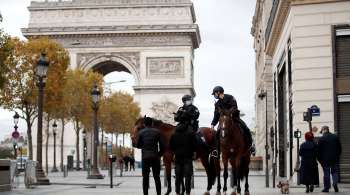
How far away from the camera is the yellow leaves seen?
8738cm

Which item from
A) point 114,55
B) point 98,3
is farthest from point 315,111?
point 98,3

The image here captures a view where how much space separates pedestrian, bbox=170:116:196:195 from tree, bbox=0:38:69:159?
3922cm

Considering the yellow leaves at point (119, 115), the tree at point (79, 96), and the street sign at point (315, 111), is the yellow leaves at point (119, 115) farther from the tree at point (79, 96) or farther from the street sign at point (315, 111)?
the street sign at point (315, 111)

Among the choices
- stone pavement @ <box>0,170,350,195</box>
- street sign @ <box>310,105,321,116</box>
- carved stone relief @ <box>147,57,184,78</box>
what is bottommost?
stone pavement @ <box>0,170,350,195</box>

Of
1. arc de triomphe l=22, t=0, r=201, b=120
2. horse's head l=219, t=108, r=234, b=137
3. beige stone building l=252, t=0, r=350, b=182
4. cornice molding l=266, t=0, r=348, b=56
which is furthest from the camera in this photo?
arc de triomphe l=22, t=0, r=201, b=120

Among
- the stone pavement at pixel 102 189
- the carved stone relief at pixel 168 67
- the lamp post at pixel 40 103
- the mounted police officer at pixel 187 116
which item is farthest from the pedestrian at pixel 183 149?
the carved stone relief at pixel 168 67

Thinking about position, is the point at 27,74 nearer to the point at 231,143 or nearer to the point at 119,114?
the point at 119,114

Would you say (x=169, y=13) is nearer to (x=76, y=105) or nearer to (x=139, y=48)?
(x=139, y=48)

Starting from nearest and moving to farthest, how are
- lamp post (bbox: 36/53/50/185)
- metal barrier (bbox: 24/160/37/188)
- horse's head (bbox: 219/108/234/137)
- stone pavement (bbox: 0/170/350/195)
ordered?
horse's head (bbox: 219/108/234/137), stone pavement (bbox: 0/170/350/195), metal barrier (bbox: 24/160/37/188), lamp post (bbox: 36/53/50/185)

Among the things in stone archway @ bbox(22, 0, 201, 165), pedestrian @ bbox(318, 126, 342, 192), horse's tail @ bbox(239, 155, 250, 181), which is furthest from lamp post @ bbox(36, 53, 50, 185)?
stone archway @ bbox(22, 0, 201, 165)

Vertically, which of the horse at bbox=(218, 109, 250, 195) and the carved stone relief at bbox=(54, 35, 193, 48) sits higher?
the carved stone relief at bbox=(54, 35, 193, 48)

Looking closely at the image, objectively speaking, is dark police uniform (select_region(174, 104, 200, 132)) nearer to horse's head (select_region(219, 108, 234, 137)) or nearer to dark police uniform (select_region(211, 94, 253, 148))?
dark police uniform (select_region(211, 94, 253, 148))

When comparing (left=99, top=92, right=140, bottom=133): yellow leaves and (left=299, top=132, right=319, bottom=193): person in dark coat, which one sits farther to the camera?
(left=99, top=92, right=140, bottom=133): yellow leaves

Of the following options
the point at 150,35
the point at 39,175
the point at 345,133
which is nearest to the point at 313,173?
the point at 345,133
